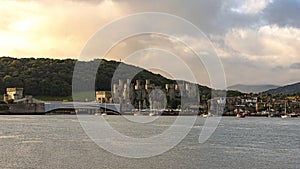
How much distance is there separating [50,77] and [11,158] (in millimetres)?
128357

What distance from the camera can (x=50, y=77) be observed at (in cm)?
15362

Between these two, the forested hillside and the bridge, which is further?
the forested hillside

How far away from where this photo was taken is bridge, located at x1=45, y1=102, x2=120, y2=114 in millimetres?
141212

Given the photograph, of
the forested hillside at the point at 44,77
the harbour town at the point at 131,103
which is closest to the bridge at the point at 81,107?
the harbour town at the point at 131,103

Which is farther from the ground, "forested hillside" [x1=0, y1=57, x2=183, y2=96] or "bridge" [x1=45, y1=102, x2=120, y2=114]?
"forested hillside" [x1=0, y1=57, x2=183, y2=96]

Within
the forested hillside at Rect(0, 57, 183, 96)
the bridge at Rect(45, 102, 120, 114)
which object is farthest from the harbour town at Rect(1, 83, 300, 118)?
the forested hillside at Rect(0, 57, 183, 96)

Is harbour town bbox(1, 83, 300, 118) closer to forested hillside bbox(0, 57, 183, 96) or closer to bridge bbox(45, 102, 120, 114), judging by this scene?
bridge bbox(45, 102, 120, 114)

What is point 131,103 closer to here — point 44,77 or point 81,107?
point 81,107

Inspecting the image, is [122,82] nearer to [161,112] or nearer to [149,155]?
[161,112]

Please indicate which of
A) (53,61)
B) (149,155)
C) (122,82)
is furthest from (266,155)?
(53,61)

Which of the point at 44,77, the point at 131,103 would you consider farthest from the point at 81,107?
the point at 44,77

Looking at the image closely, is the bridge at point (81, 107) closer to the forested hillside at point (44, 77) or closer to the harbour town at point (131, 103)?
the harbour town at point (131, 103)

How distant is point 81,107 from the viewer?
14300 centimetres

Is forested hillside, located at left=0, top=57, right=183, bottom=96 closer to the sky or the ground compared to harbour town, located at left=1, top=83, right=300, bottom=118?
closer to the sky
